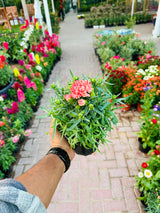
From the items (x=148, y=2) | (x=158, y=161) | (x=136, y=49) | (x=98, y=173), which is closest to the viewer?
(x=158, y=161)

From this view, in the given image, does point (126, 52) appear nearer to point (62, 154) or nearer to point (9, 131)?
point (9, 131)

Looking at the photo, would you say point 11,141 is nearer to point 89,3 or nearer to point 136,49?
point 136,49

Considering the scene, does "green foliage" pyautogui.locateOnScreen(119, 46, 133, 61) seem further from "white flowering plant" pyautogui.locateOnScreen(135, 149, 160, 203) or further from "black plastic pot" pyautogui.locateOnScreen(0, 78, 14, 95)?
"white flowering plant" pyautogui.locateOnScreen(135, 149, 160, 203)

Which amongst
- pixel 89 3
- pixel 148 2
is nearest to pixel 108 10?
pixel 148 2

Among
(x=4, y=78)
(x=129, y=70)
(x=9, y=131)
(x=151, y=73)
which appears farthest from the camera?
(x=129, y=70)

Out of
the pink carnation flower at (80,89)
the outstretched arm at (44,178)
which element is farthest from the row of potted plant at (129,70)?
the outstretched arm at (44,178)

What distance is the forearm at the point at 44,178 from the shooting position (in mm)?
871

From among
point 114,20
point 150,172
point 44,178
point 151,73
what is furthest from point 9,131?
point 114,20

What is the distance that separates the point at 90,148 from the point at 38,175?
503mm

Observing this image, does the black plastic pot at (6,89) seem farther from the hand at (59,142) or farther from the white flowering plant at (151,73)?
the white flowering plant at (151,73)

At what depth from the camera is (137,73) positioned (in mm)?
3361

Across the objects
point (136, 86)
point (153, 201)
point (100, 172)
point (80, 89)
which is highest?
point (80, 89)

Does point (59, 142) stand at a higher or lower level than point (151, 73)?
higher

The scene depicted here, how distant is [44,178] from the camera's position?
0.94 meters
